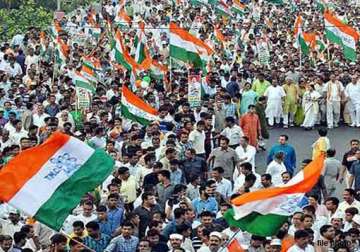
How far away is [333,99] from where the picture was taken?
24.2m

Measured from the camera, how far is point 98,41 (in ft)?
102

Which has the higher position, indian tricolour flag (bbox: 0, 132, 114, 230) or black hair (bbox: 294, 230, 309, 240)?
indian tricolour flag (bbox: 0, 132, 114, 230)

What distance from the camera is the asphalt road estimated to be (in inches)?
864

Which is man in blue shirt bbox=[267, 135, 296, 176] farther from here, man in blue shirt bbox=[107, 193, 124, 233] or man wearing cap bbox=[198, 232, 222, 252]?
man wearing cap bbox=[198, 232, 222, 252]

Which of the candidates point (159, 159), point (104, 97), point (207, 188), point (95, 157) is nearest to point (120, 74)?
point (104, 97)

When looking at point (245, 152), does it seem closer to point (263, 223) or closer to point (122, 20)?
point (263, 223)

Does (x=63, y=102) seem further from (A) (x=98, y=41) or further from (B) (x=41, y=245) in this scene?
(A) (x=98, y=41)

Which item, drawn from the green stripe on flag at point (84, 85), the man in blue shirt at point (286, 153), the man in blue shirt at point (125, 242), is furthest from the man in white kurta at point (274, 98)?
the man in blue shirt at point (125, 242)

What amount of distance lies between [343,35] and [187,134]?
8.01 metres

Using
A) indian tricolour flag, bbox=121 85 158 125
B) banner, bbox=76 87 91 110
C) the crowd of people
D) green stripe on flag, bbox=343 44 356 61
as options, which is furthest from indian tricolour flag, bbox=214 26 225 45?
indian tricolour flag, bbox=121 85 158 125

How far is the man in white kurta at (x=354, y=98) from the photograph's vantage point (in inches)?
958

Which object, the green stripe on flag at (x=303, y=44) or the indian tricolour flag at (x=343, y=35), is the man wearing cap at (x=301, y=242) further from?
the green stripe on flag at (x=303, y=44)

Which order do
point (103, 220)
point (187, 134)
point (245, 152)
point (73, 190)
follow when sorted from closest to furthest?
point (73, 190) → point (103, 220) → point (245, 152) → point (187, 134)

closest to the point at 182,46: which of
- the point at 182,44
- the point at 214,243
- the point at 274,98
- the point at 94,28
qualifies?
the point at 182,44
